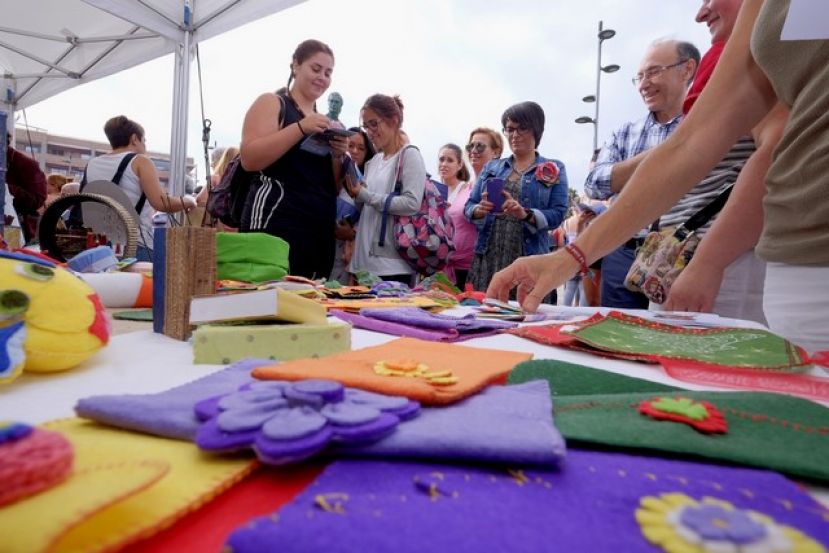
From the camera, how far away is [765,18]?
0.73 meters

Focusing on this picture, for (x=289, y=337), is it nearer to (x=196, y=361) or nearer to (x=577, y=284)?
(x=196, y=361)

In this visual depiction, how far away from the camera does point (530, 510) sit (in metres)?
0.22

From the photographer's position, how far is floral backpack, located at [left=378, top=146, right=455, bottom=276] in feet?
6.21

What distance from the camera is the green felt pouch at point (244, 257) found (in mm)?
1195

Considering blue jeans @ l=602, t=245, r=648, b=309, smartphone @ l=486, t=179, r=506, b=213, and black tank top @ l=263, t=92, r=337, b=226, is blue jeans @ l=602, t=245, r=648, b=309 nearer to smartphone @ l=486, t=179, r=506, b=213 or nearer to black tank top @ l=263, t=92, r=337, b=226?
smartphone @ l=486, t=179, r=506, b=213

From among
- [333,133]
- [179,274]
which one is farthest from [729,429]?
[333,133]

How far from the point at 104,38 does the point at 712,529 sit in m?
5.74

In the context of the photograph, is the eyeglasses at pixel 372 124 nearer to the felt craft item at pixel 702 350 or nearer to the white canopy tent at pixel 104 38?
the felt craft item at pixel 702 350

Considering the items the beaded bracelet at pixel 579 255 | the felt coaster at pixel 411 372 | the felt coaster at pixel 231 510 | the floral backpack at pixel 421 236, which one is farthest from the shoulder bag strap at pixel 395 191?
the felt coaster at pixel 231 510

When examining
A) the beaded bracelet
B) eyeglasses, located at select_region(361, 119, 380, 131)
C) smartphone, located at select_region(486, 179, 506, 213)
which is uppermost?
eyeglasses, located at select_region(361, 119, 380, 131)

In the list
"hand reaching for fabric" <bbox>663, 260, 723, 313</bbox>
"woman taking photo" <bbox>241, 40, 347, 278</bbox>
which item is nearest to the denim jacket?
"woman taking photo" <bbox>241, 40, 347, 278</bbox>

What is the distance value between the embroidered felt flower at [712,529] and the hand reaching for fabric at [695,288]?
0.89 m

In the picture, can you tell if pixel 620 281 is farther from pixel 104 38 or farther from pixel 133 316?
pixel 104 38

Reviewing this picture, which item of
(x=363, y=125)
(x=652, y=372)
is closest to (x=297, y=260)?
(x=363, y=125)
